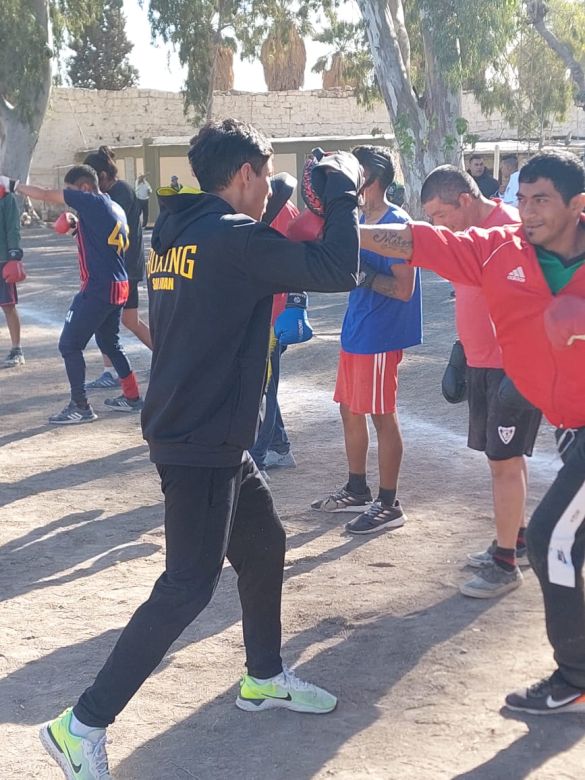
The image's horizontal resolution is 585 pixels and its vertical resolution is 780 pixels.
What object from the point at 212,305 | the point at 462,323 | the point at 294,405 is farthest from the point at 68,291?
the point at 212,305

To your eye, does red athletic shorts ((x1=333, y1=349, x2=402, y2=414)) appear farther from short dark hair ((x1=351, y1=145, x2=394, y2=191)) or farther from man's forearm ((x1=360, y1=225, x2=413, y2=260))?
man's forearm ((x1=360, y1=225, x2=413, y2=260))

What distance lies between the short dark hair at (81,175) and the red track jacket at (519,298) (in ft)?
16.3

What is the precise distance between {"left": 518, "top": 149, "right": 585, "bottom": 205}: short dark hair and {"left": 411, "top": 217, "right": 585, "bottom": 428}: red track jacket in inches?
4.5

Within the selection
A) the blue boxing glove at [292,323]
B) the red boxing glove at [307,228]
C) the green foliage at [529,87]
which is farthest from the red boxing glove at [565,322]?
the green foliage at [529,87]

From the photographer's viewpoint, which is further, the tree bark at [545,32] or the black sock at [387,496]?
the tree bark at [545,32]

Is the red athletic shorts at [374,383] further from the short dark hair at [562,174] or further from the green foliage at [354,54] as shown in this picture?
the green foliage at [354,54]

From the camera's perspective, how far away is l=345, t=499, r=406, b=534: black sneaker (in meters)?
5.66

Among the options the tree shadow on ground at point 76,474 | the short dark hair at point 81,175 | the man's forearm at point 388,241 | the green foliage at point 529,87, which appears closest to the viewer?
the man's forearm at point 388,241

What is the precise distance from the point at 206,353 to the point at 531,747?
1.61 metres

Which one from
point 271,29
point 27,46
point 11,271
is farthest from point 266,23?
point 11,271

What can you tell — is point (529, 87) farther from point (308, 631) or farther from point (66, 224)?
point (308, 631)

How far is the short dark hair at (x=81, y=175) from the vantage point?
8.29 metres

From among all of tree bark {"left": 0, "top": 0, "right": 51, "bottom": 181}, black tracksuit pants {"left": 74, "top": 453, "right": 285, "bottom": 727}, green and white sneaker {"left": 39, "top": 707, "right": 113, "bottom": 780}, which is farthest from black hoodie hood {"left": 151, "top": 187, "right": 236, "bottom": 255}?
tree bark {"left": 0, "top": 0, "right": 51, "bottom": 181}

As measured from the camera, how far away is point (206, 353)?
10.7 feet
